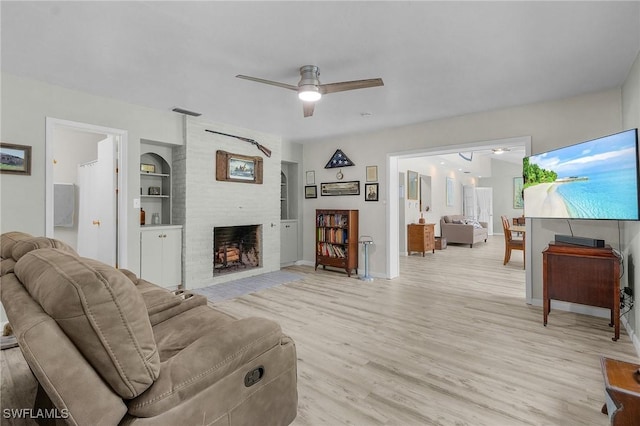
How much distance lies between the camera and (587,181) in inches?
116

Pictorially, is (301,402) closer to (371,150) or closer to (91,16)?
(91,16)

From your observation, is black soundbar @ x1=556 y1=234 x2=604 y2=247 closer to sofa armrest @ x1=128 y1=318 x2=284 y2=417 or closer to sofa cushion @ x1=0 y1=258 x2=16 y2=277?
sofa armrest @ x1=128 y1=318 x2=284 y2=417

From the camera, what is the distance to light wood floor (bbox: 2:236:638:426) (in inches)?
73.8

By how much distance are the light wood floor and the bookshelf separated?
100cm

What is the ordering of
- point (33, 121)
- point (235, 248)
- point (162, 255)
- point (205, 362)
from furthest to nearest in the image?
point (235, 248)
point (162, 255)
point (33, 121)
point (205, 362)

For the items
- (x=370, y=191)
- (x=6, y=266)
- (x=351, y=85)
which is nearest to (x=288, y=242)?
(x=370, y=191)

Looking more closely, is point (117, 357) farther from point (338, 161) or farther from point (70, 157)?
point (70, 157)

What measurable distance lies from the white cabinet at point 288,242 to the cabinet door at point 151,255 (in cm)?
236

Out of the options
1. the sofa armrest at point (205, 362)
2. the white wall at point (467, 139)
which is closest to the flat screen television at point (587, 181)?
the white wall at point (467, 139)

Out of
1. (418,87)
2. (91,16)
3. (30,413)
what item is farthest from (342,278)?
(91,16)

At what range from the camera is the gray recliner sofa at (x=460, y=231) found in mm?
8938

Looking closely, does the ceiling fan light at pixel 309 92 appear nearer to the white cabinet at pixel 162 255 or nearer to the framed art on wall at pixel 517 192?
the white cabinet at pixel 162 255

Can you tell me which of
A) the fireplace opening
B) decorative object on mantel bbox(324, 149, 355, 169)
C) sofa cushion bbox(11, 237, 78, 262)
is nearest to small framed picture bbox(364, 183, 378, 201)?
decorative object on mantel bbox(324, 149, 355, 169)

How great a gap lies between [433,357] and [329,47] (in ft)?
8.52
